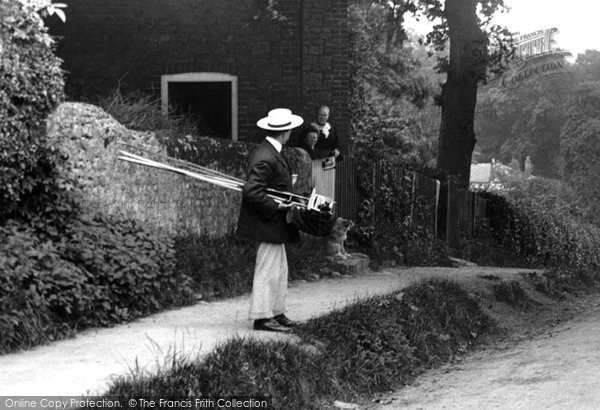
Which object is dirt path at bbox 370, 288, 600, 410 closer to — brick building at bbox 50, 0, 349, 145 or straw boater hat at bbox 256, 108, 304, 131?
straw boater hat at bbox 256, 108, 304, 131

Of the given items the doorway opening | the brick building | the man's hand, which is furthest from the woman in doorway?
the man's hand

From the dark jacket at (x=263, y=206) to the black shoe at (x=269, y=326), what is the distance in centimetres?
75

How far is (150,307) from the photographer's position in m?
10.6

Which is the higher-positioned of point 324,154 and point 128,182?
point 324,154

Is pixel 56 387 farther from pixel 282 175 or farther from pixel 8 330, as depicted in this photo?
pixel 282 175

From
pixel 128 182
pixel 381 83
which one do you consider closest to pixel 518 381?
pixel 128 182

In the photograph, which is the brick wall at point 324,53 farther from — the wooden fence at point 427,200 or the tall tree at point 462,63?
the tall tree at point 462,63

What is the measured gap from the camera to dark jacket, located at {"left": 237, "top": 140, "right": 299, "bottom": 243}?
9375 mm

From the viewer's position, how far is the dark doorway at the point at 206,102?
63.3ft

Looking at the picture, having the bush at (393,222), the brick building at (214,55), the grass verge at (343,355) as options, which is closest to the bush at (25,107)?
the grass verge at (343,355)

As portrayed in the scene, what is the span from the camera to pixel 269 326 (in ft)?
31.2

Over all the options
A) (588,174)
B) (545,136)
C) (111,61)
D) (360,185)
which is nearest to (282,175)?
(360,185)

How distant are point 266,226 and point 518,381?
2645mm

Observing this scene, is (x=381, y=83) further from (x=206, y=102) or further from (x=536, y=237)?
(x=206, y=102)
